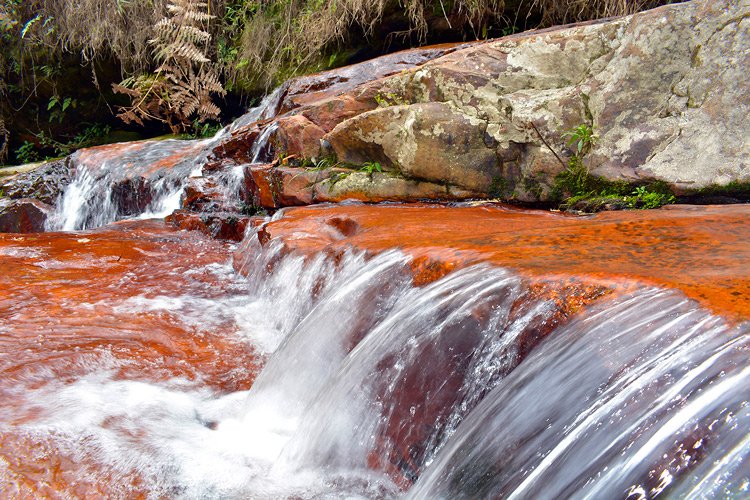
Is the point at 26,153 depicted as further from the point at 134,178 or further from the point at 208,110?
the point at 134,178

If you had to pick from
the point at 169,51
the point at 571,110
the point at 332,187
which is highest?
the point at 169,51

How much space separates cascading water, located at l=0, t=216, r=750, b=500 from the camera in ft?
3.24

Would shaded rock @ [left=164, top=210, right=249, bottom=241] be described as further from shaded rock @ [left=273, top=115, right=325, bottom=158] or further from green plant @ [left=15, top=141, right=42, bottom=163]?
green plant @ [left=15, top=141, right=42, bottom=163]

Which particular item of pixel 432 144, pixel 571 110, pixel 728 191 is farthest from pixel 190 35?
pixel 728 191

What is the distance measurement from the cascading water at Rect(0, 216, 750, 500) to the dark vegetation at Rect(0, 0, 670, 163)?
501 centimetres

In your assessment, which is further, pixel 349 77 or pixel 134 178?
pixel 134 178

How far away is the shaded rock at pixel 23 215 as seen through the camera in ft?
20.4

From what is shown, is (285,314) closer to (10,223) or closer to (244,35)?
(10,223)

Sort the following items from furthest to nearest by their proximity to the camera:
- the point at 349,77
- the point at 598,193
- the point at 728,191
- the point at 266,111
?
the point at 266,111
the point at 349,77
the point at 598,193
the point at 728,191

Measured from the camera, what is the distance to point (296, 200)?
14.1ft

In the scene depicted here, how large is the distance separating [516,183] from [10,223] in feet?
20.9

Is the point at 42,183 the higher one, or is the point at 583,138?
the point at 583,138

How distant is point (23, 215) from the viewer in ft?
21.0

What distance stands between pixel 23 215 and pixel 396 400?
6778mm
